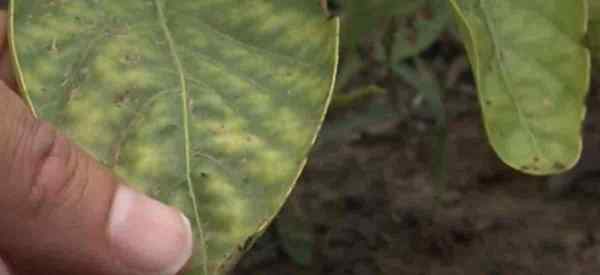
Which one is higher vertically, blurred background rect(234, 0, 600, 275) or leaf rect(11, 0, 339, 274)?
leaf rect(11, 0, 339, 274)

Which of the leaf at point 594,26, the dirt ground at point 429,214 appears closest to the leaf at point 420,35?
the dirt ground at point 429,214

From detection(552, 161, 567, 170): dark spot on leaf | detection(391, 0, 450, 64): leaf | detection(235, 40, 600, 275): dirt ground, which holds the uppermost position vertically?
detection(552, 161, 567, 170): dark spot on leaf

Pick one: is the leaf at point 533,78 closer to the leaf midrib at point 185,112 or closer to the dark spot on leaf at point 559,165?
the dark spot on leaf at point 559,165

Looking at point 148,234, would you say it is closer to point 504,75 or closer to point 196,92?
point 196,92

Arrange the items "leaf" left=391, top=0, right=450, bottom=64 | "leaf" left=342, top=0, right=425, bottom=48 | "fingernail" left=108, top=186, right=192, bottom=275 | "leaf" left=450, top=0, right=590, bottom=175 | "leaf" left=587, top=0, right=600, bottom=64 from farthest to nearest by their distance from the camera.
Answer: "leaf" left=391, top=0, right=450, bottom=64, "leaf" left=342, top=0, right=425, bottom=48, "leaf" left=587, top=0, right=600, bottom=64, "leaf" left=450, top=0, right=590, bottom=175, "fingernail" left=108, top=186, right=192, bottom=275

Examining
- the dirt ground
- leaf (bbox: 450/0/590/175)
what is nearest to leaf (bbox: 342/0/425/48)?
the dirt ground

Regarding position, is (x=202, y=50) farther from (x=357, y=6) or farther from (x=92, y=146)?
(x=357, y=6)

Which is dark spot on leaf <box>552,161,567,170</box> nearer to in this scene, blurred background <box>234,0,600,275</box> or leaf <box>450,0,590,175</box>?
leaf <box>450,0,590,175</box>
